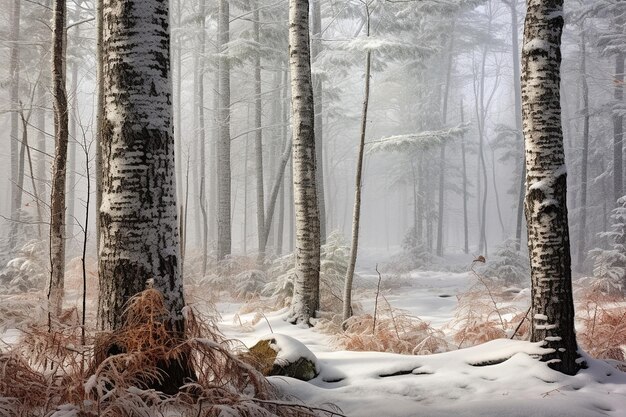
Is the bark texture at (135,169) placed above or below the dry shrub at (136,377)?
above

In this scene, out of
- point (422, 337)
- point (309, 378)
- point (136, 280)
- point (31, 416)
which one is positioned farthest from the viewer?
point (422, 337)

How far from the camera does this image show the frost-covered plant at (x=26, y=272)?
34.6 ft

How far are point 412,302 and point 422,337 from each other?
14.8 feet

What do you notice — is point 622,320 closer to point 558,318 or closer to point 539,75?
point 558,318

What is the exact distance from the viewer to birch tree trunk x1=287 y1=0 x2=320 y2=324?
7.21m

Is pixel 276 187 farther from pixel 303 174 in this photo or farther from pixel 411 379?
pixel 411 379

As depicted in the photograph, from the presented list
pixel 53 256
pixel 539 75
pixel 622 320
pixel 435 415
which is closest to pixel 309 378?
pixel 435 415

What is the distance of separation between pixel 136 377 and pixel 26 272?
31.1 feet

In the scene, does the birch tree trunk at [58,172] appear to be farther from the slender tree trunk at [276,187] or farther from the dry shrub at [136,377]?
the slender tree trunk at [276,187]

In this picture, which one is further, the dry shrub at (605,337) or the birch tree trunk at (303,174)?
the birch tree trunk at (303,174)

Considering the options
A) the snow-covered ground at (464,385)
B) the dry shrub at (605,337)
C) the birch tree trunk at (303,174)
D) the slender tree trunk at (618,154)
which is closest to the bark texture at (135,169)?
the snow-covered ground at (464,385)

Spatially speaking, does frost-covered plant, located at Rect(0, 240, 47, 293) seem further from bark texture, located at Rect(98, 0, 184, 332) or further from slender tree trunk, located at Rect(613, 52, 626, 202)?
slender tree trunk, located at Rect(613, 52, 626, 202)

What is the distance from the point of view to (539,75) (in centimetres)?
457

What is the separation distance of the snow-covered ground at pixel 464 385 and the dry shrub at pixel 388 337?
80cm
